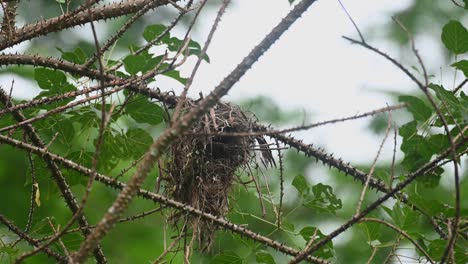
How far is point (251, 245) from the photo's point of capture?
2.47 m

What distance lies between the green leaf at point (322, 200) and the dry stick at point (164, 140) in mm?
971

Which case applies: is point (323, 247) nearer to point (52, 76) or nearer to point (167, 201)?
point (167, 201)

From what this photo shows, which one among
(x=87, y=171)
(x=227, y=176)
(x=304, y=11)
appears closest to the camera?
Result: (x=304, y=11)

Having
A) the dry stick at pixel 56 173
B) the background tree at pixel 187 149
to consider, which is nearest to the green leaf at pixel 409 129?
the background tree at pixel 187 149

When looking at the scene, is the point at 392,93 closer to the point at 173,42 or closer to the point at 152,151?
the point at 173,42

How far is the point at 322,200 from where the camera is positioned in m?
2.75

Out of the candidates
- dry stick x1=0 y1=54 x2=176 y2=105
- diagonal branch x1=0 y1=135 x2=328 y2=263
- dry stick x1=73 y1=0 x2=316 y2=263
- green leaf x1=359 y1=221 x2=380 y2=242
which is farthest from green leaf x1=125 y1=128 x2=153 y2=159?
dry stick x1=73 y1=0 x2=316 y2=263

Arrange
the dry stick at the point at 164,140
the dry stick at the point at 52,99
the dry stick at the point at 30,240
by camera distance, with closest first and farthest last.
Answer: the dry stick at the point at 164,140, the dry stick at the point at 52,99, the dry stick at the point at 30,240

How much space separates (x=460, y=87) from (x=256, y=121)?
2.65 ft

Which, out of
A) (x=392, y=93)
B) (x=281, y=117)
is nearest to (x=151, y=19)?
(x=281, y=117)

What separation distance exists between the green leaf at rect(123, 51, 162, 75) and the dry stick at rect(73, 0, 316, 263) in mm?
576

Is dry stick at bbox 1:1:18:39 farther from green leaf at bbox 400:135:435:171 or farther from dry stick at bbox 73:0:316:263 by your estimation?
green leaf at bbox 400:135:435:171

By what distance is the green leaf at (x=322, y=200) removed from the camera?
2.71m

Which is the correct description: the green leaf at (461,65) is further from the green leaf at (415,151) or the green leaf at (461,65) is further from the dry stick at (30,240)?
the dry stick at (30,240)
